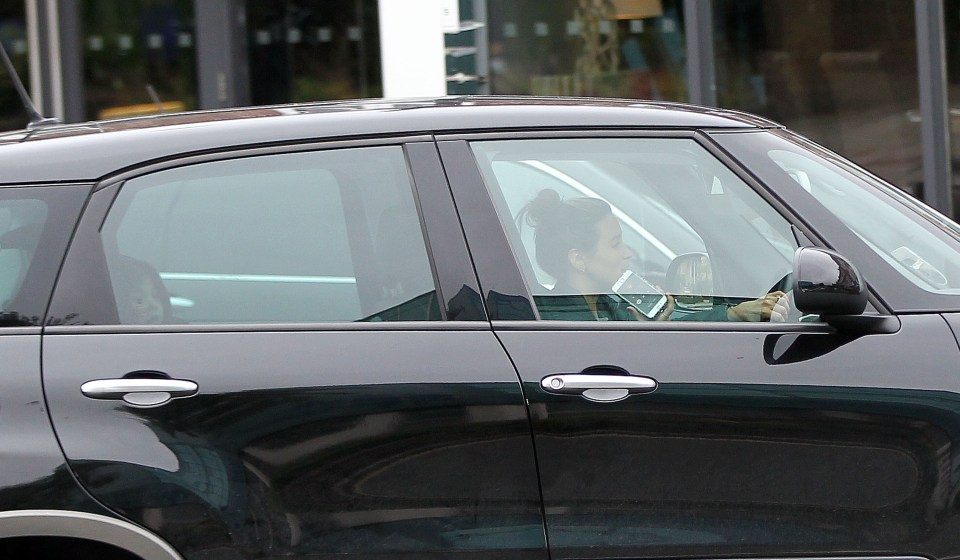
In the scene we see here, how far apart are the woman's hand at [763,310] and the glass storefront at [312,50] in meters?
6.60

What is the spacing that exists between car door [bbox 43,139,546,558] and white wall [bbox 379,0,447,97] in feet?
17.0

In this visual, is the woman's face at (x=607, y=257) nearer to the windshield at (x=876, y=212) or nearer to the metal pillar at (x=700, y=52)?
the windshield at (x=876, y=212)

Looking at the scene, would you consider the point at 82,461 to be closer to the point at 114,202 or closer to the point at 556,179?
the point at 114,202

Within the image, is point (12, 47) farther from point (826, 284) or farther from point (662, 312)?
point (826, 284)

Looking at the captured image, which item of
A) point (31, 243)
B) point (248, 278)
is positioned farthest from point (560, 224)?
point (31, 243)

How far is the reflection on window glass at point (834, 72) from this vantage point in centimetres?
807

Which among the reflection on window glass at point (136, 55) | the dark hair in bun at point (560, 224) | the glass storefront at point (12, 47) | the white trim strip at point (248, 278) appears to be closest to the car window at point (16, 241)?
the white trim strip at point (248, 278)

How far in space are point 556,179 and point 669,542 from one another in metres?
0.88

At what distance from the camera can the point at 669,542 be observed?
98.5 inches

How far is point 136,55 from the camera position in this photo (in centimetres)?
957

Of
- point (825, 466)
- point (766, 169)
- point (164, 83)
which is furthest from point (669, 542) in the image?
point (164, 83)

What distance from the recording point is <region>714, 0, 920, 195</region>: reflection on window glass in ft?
26.5

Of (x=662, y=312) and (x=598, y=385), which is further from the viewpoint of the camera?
(x=662, y=312)

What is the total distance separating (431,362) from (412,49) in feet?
18.3
